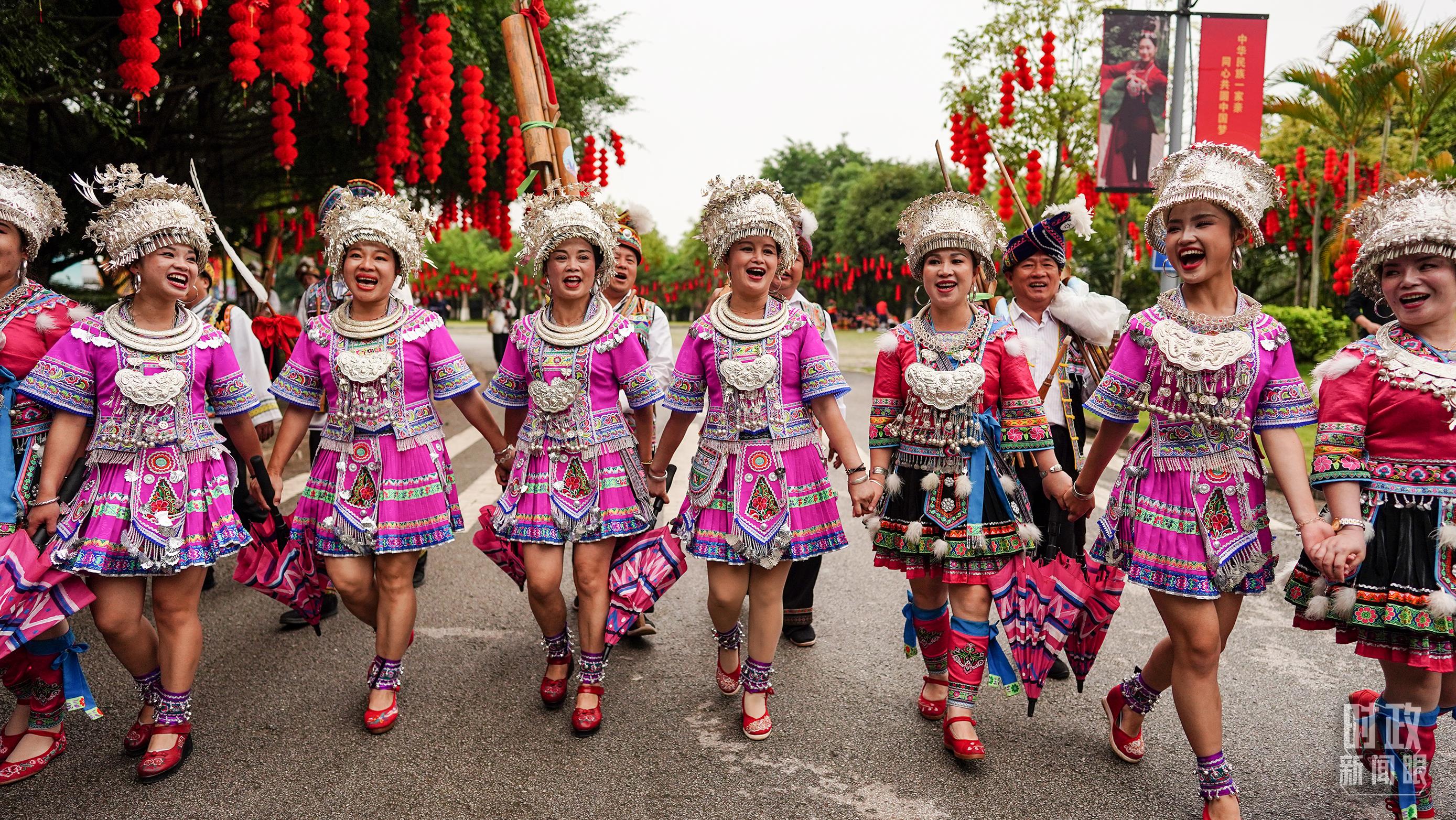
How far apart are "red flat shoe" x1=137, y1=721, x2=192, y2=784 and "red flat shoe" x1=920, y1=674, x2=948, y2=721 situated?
2.72m

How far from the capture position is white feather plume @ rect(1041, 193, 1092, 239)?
3.62 metres

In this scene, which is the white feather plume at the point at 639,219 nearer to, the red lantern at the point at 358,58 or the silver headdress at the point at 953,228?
the silver headdress at the point at 953,228

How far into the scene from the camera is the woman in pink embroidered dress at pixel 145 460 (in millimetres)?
2959

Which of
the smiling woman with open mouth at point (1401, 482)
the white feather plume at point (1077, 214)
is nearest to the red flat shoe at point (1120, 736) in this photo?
the smiling woman with open mouth at point (1401, 482)

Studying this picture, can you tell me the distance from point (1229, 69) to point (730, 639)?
9.70 metres

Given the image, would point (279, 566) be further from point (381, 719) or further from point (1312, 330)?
point (1312, 330)

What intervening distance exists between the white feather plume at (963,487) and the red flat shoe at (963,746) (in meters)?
0.78

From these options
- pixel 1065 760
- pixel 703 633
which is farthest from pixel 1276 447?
pixel 703 633

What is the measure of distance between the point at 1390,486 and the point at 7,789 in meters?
4.46

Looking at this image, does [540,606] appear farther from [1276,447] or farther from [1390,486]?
[1390,486]

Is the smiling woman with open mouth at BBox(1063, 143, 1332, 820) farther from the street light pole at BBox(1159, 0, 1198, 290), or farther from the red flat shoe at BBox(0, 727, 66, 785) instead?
the street light pole at BBox(1159, 0, 1198, 290)

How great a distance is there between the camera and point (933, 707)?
11.1 ft

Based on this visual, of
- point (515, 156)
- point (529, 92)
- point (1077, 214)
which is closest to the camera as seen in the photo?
point (1077, 214)

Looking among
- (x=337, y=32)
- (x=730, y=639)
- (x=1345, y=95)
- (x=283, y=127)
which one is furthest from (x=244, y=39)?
(x=1345, y=95)
